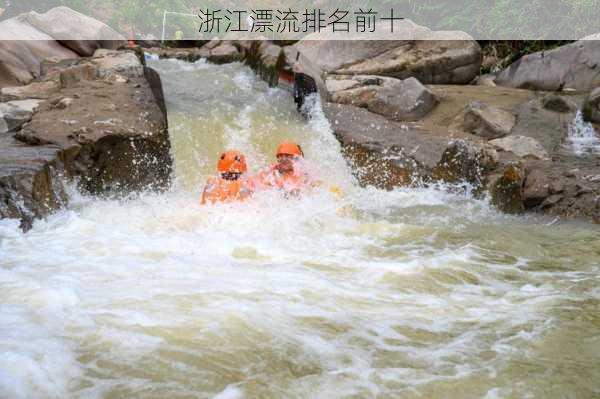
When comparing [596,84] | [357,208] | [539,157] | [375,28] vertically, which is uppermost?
[375,28]

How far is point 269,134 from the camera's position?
8922 millimetres

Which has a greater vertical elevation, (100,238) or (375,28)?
(375,28)

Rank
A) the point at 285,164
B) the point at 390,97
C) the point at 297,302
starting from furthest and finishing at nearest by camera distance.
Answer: the point at 390,97
the point at 285,164
the point at 297,302

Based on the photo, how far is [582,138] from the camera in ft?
26.1

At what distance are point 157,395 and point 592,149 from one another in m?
6.94

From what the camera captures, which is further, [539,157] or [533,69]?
[533,69]

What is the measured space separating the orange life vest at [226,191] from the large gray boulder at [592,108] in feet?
16.2

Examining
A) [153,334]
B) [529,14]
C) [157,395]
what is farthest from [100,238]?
[529,14]

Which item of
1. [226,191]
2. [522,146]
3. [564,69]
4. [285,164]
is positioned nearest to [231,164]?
[226,191]

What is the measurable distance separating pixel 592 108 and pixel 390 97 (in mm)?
2820

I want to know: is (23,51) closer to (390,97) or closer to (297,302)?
(390,97)

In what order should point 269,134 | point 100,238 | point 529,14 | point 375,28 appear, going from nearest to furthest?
point 100,238
point 269,134
point 375,28
point 529,14

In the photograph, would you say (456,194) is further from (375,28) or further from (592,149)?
(375,28)

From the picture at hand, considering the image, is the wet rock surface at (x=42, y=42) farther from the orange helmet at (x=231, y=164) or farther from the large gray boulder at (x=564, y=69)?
the large gray boulder at (x=564, y=69)
